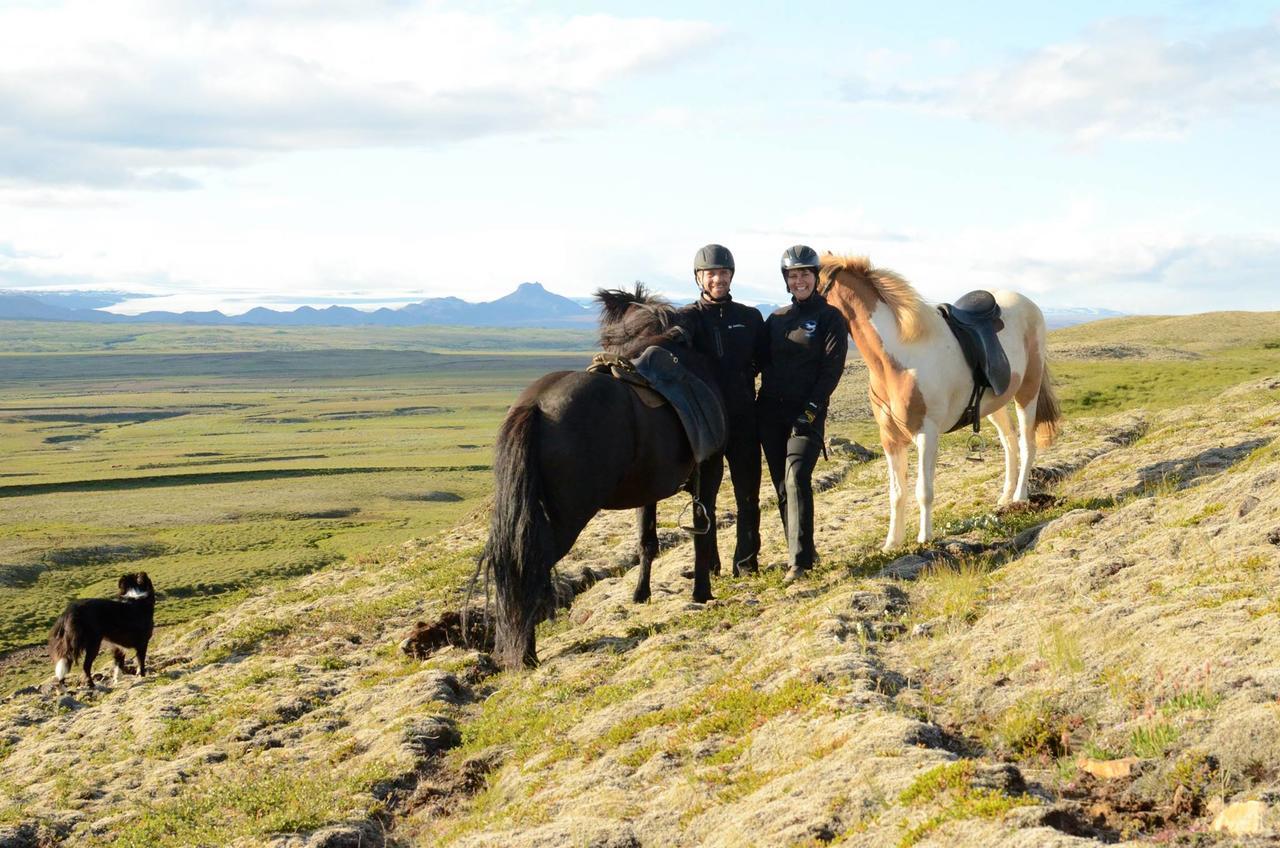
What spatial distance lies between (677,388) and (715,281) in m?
1.27

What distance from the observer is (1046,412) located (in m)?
12.8

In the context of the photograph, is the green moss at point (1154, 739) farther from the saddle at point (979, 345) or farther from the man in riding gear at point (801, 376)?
the saddle at point (979, 345)

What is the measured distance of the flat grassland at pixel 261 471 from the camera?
64.3ft

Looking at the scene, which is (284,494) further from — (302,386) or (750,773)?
(302,386)

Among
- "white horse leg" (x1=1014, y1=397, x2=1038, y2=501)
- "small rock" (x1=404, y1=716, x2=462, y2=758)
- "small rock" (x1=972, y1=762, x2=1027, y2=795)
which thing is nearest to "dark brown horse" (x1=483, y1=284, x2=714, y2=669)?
Result: "small rock" (x1=404, y1=716, x2=462, y2=758)

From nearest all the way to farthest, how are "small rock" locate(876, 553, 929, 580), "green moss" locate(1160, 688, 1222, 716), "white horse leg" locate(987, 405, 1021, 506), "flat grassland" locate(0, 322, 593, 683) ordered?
1. "green moss" locate(1160, 688, 1222, 716)
2. "small rock" locate(876, 553, 929, 580)
3. "white horse leg" locate(987, 405, 1021, 506)
4. "flat grassland" locate(0, 322, 593, 683)

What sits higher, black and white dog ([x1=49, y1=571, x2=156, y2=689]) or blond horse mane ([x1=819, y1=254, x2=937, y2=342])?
blond horse mane ([x1=819, y1=254, x2=937, y2=342])

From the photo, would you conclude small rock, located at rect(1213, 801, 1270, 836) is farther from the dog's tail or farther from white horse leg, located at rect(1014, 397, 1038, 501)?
the dog's tail

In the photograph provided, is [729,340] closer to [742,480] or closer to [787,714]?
[742,480]

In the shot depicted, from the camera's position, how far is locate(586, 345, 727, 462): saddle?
357 inches

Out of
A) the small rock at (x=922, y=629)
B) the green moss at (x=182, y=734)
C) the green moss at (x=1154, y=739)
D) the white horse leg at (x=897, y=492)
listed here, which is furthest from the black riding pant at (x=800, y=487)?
the green moss at (x=182, y=734)

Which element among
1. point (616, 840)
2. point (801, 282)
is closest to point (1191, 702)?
point (616, 840)

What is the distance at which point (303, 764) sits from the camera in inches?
285

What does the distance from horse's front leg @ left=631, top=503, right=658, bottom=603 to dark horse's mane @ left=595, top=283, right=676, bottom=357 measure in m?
1.59
